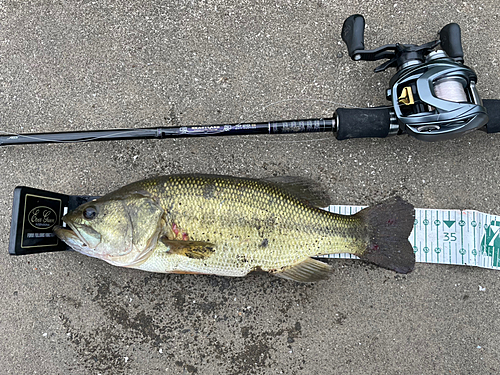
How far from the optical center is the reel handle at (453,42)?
6.70 feet

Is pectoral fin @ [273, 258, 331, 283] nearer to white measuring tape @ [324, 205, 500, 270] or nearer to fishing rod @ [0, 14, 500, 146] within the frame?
white measuring tape @ [324, 205, 500, 270]

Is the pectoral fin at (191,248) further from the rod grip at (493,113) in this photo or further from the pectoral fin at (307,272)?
the rod grip at (493,113)

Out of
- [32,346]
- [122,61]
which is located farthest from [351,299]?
[122,61]

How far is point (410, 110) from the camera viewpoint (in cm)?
203

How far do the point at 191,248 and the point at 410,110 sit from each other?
1.64 m

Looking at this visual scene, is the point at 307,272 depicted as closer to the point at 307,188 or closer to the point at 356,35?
the point at 307,188

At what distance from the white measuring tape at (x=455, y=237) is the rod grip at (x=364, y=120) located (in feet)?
1.95

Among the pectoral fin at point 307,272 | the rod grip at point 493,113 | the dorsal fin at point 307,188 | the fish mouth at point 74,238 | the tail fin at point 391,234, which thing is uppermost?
the rod grip at point 493,113

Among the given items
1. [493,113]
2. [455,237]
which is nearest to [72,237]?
[455,237]

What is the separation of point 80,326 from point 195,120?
179cm

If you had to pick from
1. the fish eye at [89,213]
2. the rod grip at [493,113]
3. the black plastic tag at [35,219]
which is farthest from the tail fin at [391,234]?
the black plastic tag at [35,219]

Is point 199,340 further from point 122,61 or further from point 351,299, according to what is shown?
point 122,61

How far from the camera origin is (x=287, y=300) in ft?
7.71

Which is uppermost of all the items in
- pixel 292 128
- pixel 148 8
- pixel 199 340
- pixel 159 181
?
pixel 148 8
